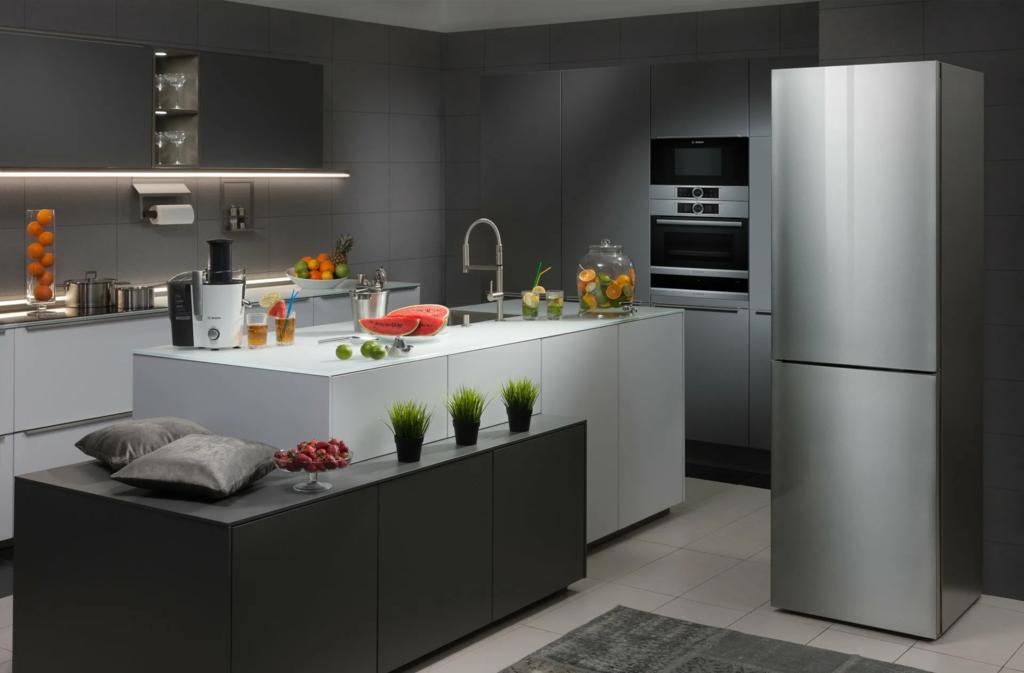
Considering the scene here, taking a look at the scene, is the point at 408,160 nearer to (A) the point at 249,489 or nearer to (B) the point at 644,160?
(B) the point at 644,160

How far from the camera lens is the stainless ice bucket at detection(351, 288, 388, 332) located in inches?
156

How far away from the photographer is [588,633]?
361 centimetres

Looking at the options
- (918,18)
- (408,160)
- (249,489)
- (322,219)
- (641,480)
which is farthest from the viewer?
(408,160)

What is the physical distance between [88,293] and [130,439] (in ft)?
7.02

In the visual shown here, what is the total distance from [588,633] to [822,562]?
85cm

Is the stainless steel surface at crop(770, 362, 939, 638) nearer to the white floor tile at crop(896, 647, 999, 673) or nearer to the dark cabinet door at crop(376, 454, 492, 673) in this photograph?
the white floor tile at crop(896, 647, 999, 673)

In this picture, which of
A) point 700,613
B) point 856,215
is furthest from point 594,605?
point 856,215

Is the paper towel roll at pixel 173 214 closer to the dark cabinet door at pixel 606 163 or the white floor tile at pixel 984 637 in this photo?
the dark cabinet door at pixel 606 163

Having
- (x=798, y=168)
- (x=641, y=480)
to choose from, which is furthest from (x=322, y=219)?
(x=798, y=168)

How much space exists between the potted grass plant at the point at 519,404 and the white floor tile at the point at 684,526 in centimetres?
124

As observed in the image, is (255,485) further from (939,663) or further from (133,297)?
(133,297)

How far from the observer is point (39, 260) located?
16.2 feet

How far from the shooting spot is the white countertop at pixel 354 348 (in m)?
3.36

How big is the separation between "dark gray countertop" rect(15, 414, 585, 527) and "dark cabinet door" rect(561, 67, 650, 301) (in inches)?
110
